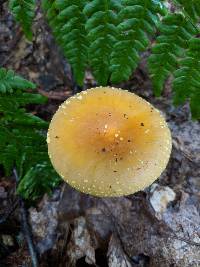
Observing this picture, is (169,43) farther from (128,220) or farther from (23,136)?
(128,220)

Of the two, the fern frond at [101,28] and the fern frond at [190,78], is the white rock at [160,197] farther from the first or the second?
the fern frond at [101,28]

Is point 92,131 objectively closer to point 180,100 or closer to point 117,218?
point 180,100

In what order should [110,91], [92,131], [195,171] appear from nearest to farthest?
[92,131] → [110,91] → [195,171]

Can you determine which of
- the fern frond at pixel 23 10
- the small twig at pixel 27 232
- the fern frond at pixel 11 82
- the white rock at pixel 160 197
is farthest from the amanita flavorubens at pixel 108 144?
the small twig at pixel 27 232

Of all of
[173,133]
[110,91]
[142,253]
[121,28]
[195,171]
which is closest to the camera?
[121,28]

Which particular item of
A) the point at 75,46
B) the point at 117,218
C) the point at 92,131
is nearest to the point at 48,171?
the point at 117,218

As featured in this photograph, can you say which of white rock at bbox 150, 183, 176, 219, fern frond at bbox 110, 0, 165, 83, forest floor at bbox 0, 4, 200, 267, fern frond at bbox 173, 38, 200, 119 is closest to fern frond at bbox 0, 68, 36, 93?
fern frond at bbox 110, 0, 165, 83

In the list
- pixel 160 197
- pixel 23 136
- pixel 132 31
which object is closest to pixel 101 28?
pixel 132 31

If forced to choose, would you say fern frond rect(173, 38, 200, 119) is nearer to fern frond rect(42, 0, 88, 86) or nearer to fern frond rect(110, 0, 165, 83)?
fern frond rect(110, 0, 165, 83)
